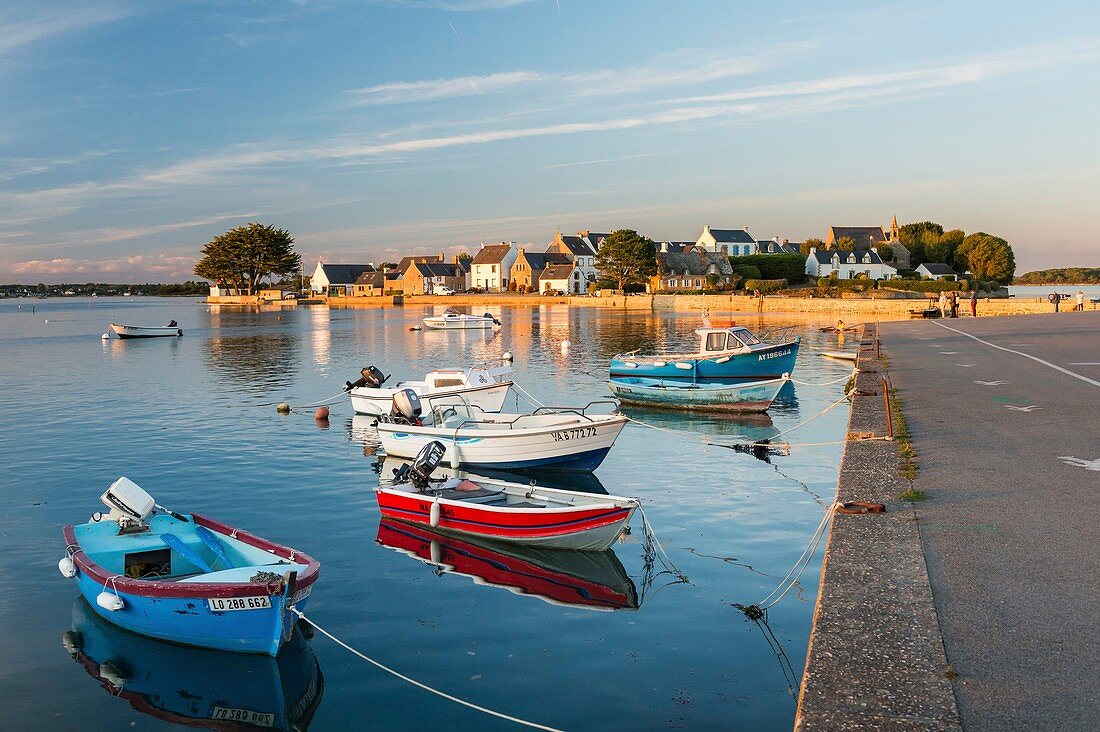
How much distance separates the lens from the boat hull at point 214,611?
10445mm

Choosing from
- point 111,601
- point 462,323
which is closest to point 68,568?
point 111,601

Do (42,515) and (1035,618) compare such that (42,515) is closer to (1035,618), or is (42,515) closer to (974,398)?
(1035,618)

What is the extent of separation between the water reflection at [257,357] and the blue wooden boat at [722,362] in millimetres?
19724

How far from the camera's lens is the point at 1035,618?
7.89m

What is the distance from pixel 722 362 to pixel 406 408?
15570 millimetres

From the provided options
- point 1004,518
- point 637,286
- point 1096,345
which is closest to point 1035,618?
point 1004,518

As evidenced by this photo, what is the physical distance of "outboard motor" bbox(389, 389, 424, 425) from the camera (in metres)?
23.5

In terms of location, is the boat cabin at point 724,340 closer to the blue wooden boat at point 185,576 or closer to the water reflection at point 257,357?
the water reflection at point 257,357

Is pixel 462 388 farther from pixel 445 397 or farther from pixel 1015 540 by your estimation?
pixel 1015 540

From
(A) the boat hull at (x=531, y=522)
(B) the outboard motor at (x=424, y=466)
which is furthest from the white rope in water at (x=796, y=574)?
(B) the outboard motor at (x=424, y=466)

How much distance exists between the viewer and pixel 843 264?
14388 cm

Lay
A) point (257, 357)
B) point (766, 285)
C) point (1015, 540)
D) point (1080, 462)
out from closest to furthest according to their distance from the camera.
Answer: point (1015, 540)
point (1080, 462)
point (257, 357)
point (766, 285)

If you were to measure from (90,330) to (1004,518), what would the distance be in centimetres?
11276

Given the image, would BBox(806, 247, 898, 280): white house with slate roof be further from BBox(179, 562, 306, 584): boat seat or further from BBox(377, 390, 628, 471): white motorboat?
BBox(179, 562, 306, 584): boat seat
